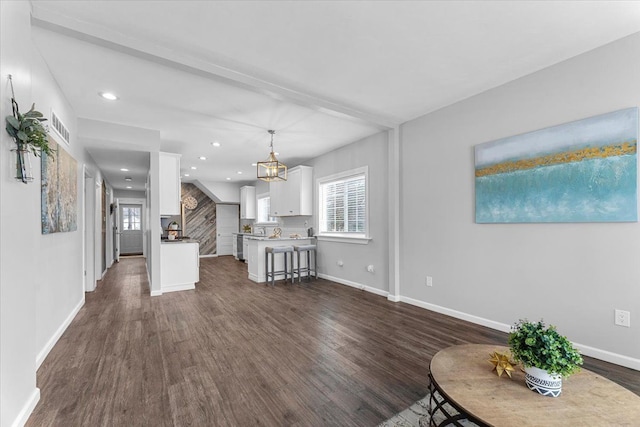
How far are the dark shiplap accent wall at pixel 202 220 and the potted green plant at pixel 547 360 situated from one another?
397 inches

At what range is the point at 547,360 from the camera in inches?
50.3

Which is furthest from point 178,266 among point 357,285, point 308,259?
point 357,285

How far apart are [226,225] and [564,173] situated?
989 cm

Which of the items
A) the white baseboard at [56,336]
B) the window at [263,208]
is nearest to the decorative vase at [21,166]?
the white baseboard at [56,336]

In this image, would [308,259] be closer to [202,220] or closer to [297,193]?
[297,193]

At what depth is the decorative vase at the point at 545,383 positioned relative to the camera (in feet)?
4.20

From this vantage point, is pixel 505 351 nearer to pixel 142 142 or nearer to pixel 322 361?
pixel 322 361

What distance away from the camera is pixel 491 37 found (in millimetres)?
2330

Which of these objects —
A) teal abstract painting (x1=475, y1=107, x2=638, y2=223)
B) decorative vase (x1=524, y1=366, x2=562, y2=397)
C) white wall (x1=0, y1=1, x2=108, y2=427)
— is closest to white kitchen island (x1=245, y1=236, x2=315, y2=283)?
white wall (x1=0, y1=1, x2=108, y2=427)

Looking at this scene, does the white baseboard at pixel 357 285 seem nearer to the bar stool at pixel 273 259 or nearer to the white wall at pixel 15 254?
the bar stool at pixel 273 259

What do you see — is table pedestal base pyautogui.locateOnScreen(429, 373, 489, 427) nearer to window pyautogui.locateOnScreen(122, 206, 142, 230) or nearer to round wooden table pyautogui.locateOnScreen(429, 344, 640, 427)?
round wooden table pyautogui.locateOnScreen(429, 344, 640, 427)

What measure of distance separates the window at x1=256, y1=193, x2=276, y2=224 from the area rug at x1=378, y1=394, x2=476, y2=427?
7.37 meters

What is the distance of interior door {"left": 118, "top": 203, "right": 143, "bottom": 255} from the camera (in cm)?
1059

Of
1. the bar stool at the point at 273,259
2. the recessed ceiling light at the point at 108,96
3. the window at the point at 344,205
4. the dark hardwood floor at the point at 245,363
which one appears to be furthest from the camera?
the bar stool at the point at 273,259
